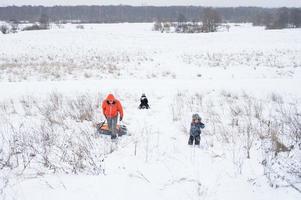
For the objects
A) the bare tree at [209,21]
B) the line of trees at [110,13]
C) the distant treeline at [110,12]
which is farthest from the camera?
the distant treeline at [110,12]

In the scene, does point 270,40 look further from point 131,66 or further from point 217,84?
point 217,84

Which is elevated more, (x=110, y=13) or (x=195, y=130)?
(x=110, y=13)

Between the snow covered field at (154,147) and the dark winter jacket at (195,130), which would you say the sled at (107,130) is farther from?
the dark winter jacket at (195,130)

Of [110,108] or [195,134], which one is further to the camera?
[110,108]

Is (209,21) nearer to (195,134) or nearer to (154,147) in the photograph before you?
(195,134)

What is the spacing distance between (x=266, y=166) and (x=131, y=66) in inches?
633

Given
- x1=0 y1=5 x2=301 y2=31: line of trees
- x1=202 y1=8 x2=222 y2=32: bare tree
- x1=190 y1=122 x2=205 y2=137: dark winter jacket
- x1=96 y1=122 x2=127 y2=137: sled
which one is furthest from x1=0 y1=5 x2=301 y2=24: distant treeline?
x1=190 y1=122 x2=205 y2=137: dark winter jacket

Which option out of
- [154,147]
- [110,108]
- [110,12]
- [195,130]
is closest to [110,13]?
[110,12]

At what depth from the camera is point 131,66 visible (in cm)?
2002

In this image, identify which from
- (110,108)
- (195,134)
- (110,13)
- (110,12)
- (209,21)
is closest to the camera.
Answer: (195,134)

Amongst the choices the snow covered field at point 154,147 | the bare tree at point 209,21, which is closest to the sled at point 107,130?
the snow covered field at point 154,147

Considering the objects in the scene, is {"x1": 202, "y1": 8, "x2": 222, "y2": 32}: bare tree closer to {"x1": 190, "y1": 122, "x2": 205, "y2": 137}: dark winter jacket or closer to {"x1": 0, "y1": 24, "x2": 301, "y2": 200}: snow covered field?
{"x1": 0, "y1": 24, "x2": 301, "y2": 200}: snow covered field

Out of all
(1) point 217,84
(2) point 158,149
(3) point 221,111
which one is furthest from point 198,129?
(1) point 217,84

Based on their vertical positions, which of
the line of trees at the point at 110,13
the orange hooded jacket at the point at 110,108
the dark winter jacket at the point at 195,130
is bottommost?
the dark winter jacket at the point at 195,130
